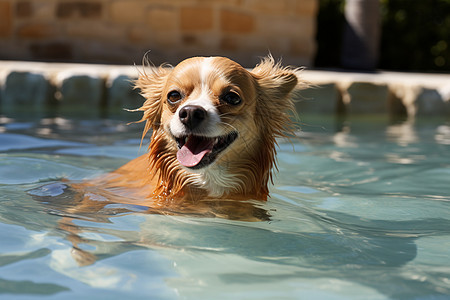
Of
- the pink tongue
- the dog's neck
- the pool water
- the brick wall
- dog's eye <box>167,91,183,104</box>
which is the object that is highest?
the brick wall

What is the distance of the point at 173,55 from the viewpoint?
1052 cm

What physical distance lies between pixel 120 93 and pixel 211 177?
4.24 meters

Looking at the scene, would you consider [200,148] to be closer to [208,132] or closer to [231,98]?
[208,132]

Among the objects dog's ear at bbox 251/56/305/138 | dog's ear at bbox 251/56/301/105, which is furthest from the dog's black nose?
dog's ear at bbox 251/56/301/105

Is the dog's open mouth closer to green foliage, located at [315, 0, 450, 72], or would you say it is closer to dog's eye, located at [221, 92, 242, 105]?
Answer: dog's eye, located at [221, 92, 242, 105]

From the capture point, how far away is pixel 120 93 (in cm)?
777

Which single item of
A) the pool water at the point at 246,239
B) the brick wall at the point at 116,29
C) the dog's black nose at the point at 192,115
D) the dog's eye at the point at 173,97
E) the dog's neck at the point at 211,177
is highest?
the brick wall at the point at 116,29

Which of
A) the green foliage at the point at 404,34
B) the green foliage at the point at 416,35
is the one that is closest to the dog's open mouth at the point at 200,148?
the green foliage at the point at 404,34

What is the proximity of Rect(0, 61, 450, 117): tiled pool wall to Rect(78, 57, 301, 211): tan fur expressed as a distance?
3.68 m

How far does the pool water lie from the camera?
2.33m

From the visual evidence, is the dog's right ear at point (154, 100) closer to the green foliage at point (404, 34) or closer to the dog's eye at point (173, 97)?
the dog's eye at point (173, 97)

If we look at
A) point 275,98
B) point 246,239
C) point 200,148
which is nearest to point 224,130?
point 200,148

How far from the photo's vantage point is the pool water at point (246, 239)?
2332mm

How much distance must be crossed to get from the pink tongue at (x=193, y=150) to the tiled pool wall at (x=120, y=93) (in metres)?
4.20
